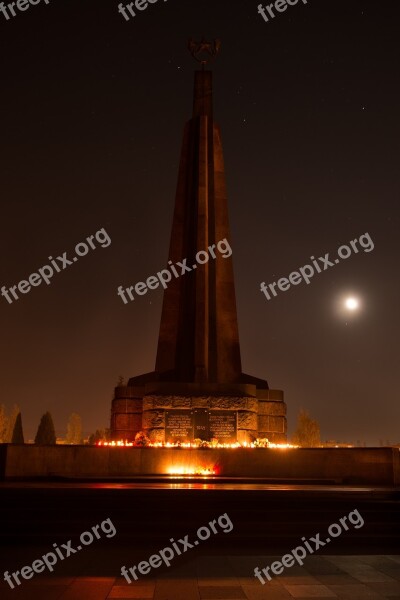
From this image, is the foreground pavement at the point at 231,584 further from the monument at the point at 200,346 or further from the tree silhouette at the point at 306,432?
the tree silhouette at the point at 306,432

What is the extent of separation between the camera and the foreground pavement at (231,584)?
626cm

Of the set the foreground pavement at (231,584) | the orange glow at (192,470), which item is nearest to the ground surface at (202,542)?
the foreground pavement at (231,584)

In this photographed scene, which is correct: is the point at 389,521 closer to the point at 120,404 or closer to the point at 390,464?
the point at 390,464

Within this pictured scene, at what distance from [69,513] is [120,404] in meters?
11.7

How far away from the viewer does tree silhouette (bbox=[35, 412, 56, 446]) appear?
5506cm

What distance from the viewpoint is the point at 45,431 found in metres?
55.3

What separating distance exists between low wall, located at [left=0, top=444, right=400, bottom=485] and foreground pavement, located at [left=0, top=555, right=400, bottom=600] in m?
8.20

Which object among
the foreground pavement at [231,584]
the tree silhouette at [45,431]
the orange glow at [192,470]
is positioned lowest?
the foreground pavement at [231,584]

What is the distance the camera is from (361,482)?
15.7 meters

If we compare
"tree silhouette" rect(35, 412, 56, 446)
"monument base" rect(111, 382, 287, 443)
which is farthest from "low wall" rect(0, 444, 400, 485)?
"tree silhouette" rect(35, 412, 56, 446)

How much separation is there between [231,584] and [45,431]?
51720mm

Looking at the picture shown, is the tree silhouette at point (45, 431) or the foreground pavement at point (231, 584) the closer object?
the foreground pavement at point (231, 584)

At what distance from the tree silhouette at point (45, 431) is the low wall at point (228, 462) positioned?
4143 cm

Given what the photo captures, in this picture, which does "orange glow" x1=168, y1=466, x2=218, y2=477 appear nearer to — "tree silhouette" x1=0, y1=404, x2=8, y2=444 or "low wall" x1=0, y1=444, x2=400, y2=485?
"low wall" x1=0, y1=444, x2=400, y2=485
